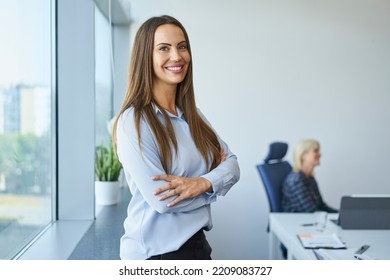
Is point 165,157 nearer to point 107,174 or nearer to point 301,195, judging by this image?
point 107,174

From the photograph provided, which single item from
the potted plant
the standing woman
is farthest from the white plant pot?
the standing woman

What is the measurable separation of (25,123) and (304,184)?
Result: 52.8 inches

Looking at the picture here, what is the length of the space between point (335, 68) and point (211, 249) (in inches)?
32.3

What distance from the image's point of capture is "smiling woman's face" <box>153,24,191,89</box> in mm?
1497

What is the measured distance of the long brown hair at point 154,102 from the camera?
1.44m

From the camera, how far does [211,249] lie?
1572 mm

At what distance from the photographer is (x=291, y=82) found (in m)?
1.91

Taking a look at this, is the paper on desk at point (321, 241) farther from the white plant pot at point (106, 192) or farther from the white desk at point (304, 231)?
the white plant pot at point (106, 192)

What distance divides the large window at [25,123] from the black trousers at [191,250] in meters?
0.49

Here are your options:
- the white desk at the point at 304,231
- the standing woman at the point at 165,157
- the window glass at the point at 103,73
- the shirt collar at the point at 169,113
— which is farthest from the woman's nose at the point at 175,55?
the white desk at the point at 304,231

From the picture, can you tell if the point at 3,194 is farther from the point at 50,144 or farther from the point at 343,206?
the point at 343,206

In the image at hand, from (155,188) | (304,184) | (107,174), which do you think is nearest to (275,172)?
(304,184)

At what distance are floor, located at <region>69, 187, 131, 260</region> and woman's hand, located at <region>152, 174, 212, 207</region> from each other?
282mm
